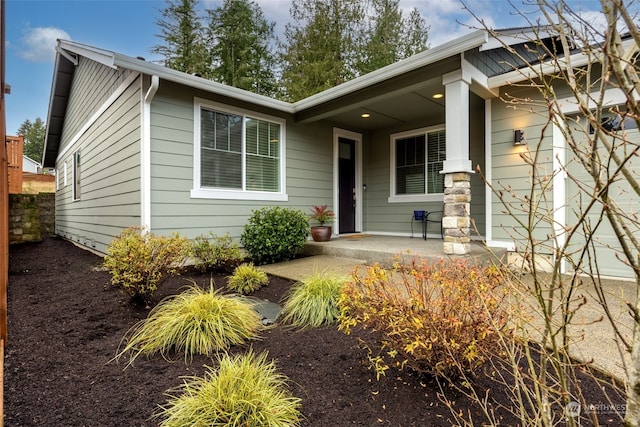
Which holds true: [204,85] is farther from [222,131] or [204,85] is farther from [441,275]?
[441,275]

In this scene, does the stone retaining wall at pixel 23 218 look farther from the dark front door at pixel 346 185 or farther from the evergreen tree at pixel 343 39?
the evergreen tree at pixel 343 39

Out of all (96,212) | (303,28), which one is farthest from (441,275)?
(303,28)

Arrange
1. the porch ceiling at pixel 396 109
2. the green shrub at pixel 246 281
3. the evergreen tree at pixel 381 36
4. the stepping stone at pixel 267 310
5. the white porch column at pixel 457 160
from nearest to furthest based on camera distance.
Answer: the stepping stone at pixel 267 310 < the green shrub at pixel 246 281 < the white porch column at pixel 457 160 < the porch ceiling at pixel 396 109 < the evergreen tree at pixel 381 36

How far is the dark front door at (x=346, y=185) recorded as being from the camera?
25.6 feet

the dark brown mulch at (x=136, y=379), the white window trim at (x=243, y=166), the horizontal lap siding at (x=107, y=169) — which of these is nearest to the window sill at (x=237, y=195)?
the white window trim at (x=243, y=166)

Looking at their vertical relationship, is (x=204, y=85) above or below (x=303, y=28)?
below

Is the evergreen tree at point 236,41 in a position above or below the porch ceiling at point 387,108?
above

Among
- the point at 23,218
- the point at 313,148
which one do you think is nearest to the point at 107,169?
the point at 313,148

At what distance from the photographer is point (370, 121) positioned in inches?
290

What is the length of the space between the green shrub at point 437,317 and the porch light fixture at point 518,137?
3.76 m

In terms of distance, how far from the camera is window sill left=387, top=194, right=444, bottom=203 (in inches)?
268

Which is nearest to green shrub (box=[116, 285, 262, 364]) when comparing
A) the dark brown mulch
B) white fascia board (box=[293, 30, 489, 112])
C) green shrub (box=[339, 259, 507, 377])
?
the dark brown mulch

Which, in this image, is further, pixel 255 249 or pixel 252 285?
pixel 255 249

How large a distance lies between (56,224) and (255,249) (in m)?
11.3
